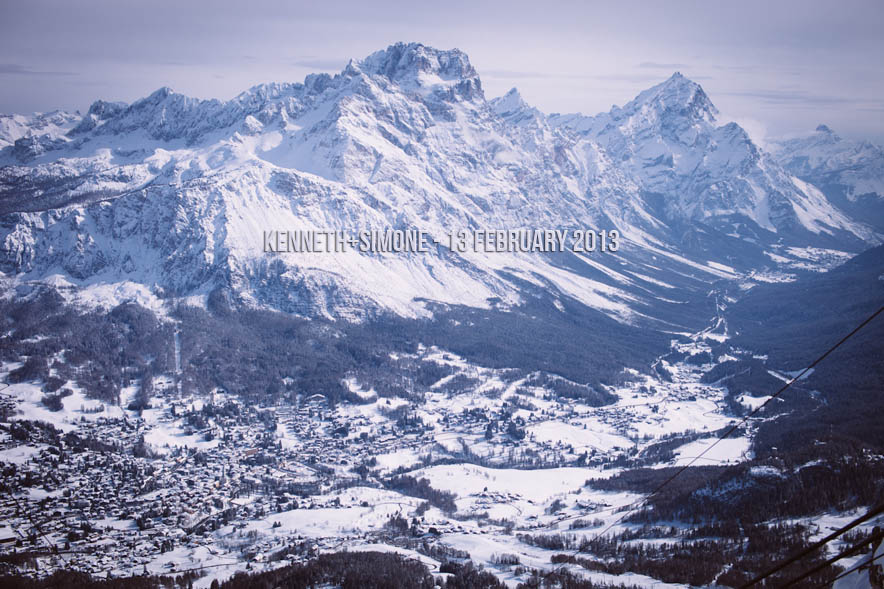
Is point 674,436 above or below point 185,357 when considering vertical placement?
below

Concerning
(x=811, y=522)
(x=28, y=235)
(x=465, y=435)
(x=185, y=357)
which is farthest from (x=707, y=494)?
(x=28, y=235)

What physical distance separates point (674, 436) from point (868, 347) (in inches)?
2275

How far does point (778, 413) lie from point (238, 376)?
11677cm

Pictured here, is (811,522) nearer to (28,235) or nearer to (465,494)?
(465,494)

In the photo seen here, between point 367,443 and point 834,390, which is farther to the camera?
point 834,390

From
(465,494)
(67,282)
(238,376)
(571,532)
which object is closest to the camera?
(571,532)

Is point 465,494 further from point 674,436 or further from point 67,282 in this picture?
point 67,282

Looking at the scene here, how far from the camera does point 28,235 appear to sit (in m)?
190

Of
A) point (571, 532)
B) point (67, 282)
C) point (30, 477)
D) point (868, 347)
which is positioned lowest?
point (571, 532)

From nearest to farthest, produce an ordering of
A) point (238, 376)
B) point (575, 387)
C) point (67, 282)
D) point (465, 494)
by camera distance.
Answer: point (465, 494), point (238, 376), point (575, 387), point (67, 282)

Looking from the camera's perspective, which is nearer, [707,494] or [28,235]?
[707,494]

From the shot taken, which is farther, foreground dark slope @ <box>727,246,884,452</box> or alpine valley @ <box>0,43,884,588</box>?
foreground dark slope @ <box>727,246,884,452</box>

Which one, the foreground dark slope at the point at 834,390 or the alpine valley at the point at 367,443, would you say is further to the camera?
the foreground dark slope at the point at 834,390

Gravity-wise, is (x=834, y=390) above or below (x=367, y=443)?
above
